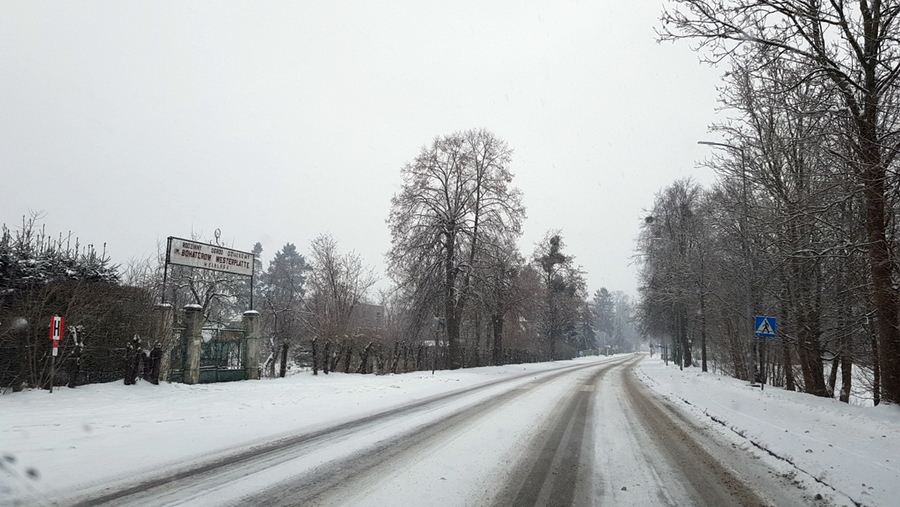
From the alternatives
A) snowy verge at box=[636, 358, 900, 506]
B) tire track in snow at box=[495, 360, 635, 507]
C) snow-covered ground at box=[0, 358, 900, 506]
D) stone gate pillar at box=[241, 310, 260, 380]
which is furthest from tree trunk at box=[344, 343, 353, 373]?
tire track in snow at box=[495, 360, 635, 507]

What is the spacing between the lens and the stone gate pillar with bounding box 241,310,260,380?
17.2 metres

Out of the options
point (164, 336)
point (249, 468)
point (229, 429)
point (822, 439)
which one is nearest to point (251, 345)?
point (164, 336)

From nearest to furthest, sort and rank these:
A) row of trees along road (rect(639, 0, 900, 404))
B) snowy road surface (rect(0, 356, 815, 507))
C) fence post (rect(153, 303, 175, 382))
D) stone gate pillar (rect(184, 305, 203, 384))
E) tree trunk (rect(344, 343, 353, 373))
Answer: snowy road surface (rect(0, 356, 815, 507)), row of trees along road (rect(639, 0, 900, 404)), fence post (rect(153, 303, 175, 382)), stone gate pillar (rect(184, 305, 203, 384)), tree trunk (rect(344, 343, 353, 373))

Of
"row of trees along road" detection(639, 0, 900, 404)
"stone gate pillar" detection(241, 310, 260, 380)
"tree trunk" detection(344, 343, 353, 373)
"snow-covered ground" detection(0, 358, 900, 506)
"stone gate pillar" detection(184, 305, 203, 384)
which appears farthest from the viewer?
"tree trunk" detection(344, 343, 353, 373)

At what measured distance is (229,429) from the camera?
8695 mm

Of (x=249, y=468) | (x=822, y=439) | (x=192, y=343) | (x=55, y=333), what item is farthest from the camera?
(x=192, y=343)

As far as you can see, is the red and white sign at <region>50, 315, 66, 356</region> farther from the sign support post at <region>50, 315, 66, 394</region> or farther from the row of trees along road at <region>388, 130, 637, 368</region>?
the row of trees along road at <region>388, 130, 637, 368</region>

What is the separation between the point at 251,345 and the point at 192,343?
257 centimetres

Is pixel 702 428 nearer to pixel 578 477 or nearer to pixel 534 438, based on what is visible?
pixel 534 438

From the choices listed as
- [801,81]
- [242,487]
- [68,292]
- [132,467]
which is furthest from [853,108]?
[68,292]

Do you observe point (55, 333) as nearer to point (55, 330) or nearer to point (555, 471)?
point (55, 330)

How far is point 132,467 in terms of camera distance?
5.91 m

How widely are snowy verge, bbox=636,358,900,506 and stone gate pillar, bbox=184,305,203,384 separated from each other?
13.7m

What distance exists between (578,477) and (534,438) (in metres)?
2.48
